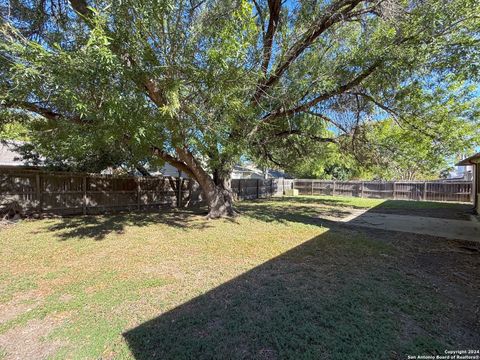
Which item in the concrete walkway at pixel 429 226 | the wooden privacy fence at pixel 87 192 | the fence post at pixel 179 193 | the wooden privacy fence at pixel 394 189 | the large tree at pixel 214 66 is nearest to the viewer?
the large tree at pixel 214 66

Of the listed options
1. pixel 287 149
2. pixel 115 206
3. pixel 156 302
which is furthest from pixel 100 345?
pixel 287 149

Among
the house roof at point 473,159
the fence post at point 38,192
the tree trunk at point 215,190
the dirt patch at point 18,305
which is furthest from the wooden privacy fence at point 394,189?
the dirt patch at point 18,305

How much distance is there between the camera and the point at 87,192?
881 cm

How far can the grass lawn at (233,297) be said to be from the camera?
2207 millimetres

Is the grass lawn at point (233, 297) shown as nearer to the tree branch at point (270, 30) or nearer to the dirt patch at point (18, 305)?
the dirt patch at point (18, 305)

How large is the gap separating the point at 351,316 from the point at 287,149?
8.91 meters

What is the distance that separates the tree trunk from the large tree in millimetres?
729

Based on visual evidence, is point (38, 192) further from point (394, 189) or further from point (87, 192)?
point (394, 189)

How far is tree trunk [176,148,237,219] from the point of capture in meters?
8.23

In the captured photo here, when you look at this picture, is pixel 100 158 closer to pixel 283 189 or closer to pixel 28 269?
pixel 28 269

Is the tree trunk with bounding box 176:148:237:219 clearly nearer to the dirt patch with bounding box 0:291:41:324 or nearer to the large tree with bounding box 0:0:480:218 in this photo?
the large tree with bounding box 0:0:480:218

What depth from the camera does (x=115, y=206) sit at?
957cm

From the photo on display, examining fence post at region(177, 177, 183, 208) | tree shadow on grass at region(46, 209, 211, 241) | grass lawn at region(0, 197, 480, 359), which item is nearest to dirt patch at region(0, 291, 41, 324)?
grass lawn at region(0, 197, 480, 359)

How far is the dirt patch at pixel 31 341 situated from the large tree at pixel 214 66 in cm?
274
